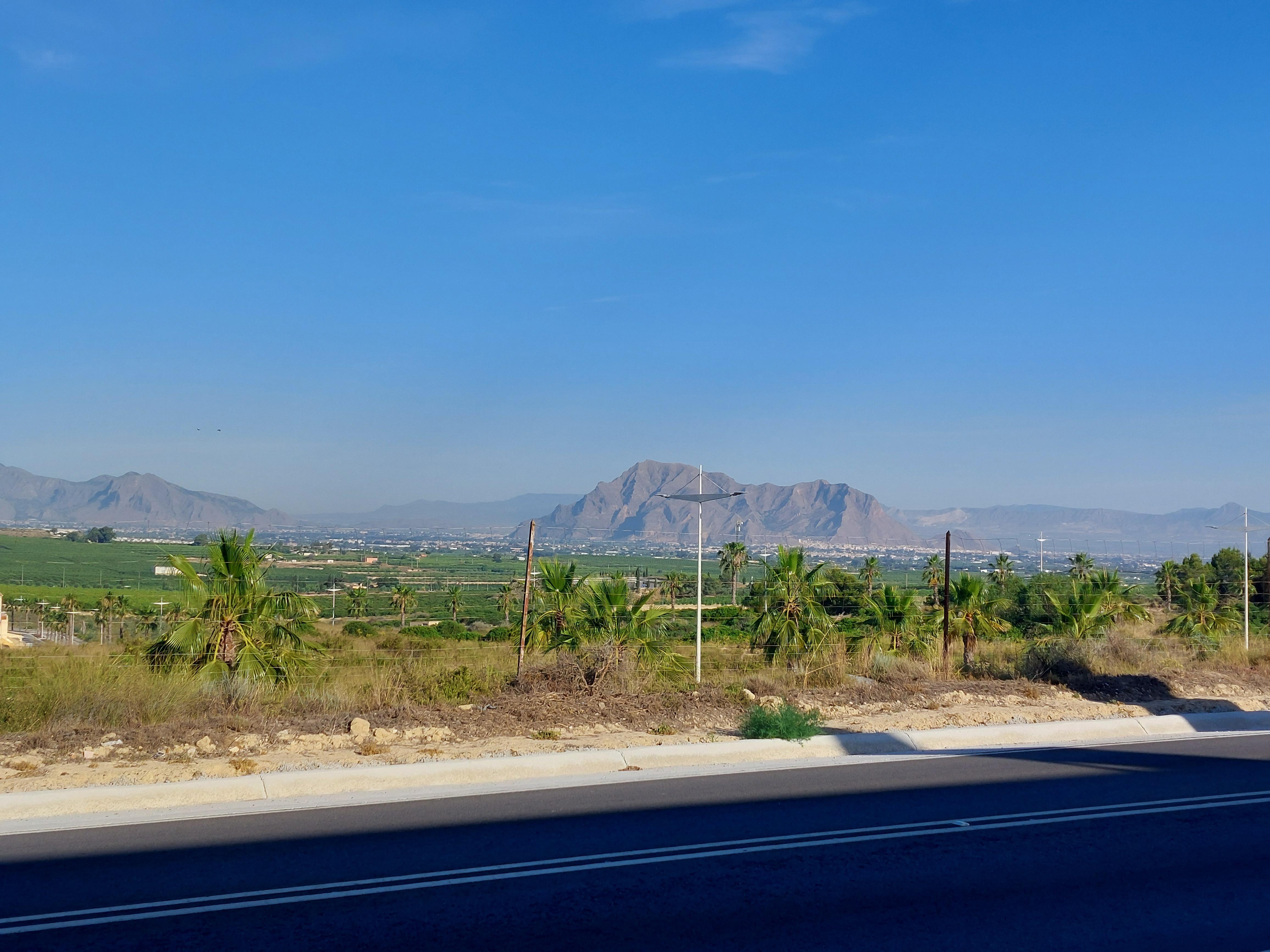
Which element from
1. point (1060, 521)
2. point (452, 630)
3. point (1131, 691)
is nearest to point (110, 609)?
point (452, 630)

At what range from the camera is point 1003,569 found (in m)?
27.5

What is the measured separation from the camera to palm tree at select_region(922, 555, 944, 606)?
24578 millimetres

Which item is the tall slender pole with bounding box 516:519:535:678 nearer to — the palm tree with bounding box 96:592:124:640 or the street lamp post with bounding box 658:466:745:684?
the street lamp post with bounding box 658:466:745:684

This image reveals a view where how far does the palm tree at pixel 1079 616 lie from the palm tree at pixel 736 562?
6054 mm

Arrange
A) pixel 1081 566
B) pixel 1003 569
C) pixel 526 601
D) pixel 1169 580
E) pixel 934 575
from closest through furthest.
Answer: pixel 526 601 → pixel 1081 566 → pixel 1169 580 → pixel 1003 569 → pixel 934 575

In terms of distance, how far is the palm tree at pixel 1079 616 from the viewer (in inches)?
794

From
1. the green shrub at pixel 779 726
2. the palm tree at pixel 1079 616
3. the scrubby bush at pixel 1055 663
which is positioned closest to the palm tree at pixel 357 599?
the green shrub at pixel 779 726

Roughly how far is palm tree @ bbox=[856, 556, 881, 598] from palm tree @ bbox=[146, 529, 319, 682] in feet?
36.1

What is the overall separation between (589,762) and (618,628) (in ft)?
15.6

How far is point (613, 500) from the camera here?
370ft

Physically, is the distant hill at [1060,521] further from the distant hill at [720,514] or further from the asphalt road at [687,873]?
the asphalt road at [687,873]

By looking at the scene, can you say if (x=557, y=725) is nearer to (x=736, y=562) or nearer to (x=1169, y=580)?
(x=736, y=562)

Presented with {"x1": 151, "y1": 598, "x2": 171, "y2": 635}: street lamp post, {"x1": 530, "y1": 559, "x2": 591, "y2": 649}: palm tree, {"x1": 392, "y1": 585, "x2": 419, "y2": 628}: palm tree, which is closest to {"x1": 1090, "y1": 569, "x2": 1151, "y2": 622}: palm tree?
{"x1": 530, "y1": 559, "x2": 591, "y2": 649}: palm tree

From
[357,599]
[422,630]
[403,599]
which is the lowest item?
[422,630]
